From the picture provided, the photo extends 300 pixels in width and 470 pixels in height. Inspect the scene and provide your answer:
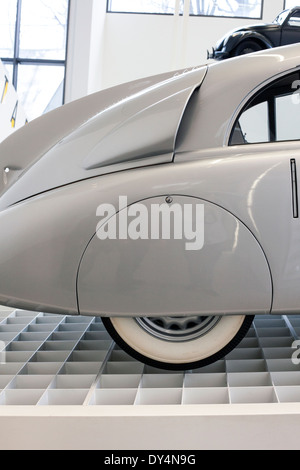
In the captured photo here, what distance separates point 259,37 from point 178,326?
6047 mm

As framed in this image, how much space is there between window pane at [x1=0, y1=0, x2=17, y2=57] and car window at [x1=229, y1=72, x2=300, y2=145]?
34.8 feet

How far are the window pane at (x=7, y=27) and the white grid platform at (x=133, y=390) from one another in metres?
10.0

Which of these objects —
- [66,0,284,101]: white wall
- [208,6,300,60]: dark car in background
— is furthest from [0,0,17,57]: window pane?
[208,6,300,60]: dark car in background

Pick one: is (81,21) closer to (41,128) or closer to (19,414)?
(41,128)

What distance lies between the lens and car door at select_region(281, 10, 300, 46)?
304 inches

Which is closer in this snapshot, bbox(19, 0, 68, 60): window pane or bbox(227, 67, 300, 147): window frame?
bbox(227, 67, 300, 147): window frame

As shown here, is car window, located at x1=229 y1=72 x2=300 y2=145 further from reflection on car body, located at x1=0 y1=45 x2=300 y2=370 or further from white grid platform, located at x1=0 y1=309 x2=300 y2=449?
white grid platform, located at x1=0 y1=309 x2=300 y2=449

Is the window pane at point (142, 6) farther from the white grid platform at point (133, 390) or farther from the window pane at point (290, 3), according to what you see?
the white grid platform at point (133, 390)

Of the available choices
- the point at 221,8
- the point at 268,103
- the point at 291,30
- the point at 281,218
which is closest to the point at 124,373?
the point at 281,218

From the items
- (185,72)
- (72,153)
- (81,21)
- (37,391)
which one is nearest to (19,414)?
(37,391)

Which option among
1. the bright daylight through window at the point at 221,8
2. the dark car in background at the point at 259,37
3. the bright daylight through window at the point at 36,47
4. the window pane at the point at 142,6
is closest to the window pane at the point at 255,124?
the dark car in background at the point at 259,37

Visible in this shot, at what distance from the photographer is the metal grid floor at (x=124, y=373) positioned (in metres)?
2.21

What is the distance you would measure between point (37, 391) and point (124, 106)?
3.80 ft
